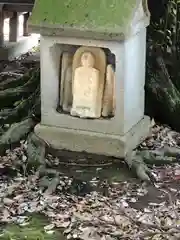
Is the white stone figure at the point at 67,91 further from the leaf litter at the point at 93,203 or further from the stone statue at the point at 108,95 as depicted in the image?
the leaf litter at the point at 93,203

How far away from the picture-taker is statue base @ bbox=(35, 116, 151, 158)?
4.82m

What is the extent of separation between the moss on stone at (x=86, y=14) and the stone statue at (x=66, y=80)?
40 centimetres

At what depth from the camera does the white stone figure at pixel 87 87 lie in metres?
4.86

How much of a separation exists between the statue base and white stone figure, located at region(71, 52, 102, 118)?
166 millimetres

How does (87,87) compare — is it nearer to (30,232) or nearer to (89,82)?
(89,82)

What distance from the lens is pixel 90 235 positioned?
3.94 meters

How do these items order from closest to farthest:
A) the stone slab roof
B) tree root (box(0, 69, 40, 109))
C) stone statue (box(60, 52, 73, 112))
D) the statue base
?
1. the stone slab roof
2. the statue base
3. stone statue (box(60, 52, 73, 112))
4. tree root (box(0, 69, 40, 109))

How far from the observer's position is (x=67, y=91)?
5.06m

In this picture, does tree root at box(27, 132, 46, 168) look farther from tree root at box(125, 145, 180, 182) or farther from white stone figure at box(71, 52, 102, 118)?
tree root at box(125, 145, 180, 182)

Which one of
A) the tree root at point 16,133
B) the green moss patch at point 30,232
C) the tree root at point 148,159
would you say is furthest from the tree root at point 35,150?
the green moss patch at point 30,232

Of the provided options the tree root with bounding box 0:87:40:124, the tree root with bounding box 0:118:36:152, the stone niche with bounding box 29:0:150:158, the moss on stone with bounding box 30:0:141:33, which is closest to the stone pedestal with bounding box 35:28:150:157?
the stone niche with bounding box 29:0:150:158

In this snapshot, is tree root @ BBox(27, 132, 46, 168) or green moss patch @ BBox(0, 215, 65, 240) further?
tree root @ BBox(27, 132, 46, 168)

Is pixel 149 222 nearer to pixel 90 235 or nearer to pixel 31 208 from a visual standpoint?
pixel 90 235

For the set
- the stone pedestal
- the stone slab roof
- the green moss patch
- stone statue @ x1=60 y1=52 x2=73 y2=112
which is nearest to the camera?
the green moss patch
